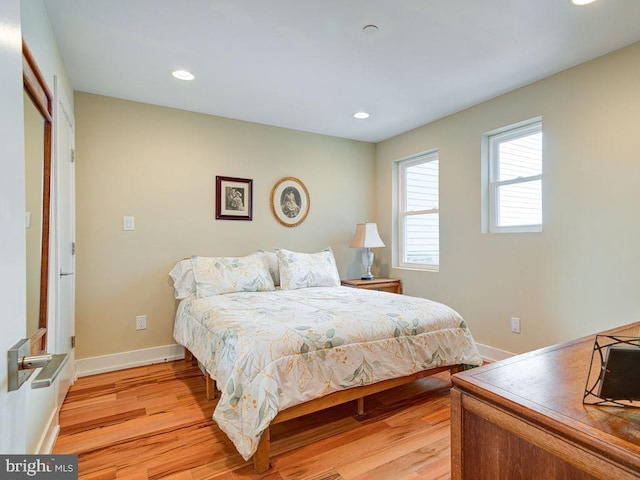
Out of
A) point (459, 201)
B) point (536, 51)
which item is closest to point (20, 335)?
point (536, 51)

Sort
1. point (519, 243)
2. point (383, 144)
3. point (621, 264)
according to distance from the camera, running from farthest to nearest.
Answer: point (383, 144) < point (519, 243) < point (621, 264)

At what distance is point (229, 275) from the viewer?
319 centimetres

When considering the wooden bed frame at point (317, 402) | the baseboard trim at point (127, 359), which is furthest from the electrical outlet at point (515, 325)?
the baseboard trim at point (127, 359)

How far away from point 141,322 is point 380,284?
2.45 m

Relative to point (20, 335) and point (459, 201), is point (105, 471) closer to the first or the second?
point (20, 335)

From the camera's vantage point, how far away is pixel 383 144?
4492 millimetres

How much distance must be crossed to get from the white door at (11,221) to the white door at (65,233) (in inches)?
66.7

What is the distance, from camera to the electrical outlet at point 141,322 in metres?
3.18

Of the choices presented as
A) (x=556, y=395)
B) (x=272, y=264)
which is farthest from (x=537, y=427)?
(x=272, y=264)

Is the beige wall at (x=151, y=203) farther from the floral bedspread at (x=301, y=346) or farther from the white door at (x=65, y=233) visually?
the floral bedspread at (x=301, y=346)

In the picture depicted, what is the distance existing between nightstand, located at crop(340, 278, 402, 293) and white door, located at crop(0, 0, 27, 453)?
334cm

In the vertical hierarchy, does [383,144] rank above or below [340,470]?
above

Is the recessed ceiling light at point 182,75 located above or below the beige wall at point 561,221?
above

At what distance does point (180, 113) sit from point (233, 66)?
1.09 m
